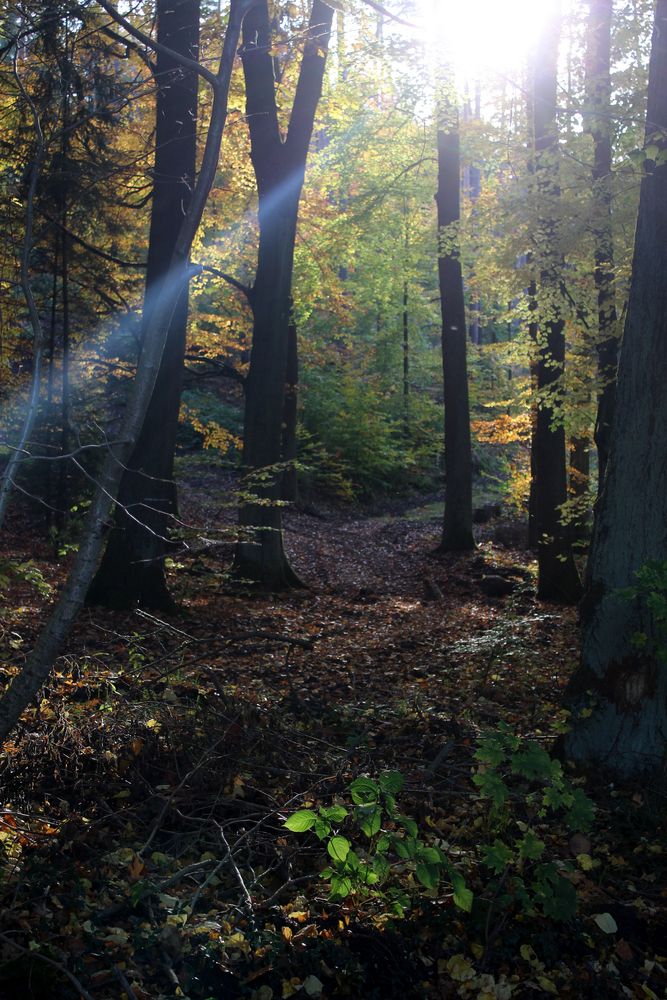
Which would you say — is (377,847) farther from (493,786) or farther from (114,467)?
(114,467)

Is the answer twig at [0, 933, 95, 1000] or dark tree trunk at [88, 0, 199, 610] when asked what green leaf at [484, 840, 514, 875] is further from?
dark tree trunk at [88, 0, 199, 610]

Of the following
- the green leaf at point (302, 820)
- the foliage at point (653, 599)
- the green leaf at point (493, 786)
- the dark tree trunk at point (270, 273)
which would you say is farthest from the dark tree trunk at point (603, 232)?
the green leaf at point (302, 820)

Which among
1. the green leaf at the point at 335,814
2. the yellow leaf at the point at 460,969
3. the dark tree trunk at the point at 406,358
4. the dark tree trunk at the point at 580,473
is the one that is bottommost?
the yellow leaf at the point at 460,969

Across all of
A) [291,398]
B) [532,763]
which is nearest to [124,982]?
[532,763]

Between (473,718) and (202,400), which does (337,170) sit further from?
(473,718)

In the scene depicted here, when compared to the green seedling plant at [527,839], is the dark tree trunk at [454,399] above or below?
above

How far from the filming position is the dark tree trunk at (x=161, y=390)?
881 centimetres

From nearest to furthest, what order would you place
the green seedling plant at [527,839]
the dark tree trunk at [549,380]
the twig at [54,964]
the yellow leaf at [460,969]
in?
the twig at [54,964] → the yellow leaf at [460,969] → the green seedling plant at [527,839] → the dark tree trunk at [549,380]

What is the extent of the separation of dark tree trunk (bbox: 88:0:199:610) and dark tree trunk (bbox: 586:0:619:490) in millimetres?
4335

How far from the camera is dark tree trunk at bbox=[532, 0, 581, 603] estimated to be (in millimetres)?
9297

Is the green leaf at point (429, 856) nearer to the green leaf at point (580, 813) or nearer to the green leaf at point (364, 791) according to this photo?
the green leaf at point (364, 791)

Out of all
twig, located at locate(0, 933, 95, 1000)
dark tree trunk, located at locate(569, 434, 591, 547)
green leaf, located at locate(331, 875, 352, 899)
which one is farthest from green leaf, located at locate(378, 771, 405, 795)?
dark tree trunk, located at locate(569, 434, 591, 547)

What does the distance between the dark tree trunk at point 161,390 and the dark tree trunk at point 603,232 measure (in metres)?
4.34

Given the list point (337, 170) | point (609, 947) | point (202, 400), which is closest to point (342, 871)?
point (609, 947)
